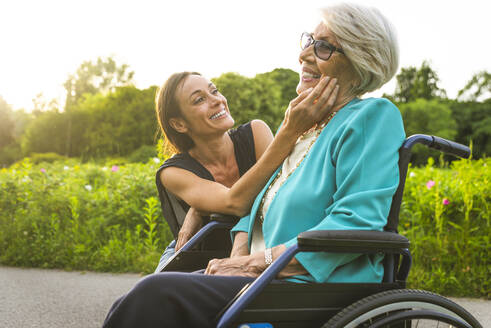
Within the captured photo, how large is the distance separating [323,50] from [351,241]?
2.43 ft

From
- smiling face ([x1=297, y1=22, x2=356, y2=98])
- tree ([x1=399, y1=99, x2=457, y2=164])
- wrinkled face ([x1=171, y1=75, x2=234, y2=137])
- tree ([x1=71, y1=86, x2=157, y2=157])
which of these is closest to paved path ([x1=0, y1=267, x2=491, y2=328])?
wrinkled face ([x1=171, y1=75, x2=234, y2=137])

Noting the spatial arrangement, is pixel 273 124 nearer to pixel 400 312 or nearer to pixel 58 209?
pixel 58 209

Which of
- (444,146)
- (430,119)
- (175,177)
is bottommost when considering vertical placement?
(430,119)

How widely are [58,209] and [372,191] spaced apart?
4876 millimetres

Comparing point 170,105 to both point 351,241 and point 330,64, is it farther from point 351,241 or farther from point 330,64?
Answer: point 351,241

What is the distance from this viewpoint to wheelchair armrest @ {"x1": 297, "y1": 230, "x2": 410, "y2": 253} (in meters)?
1.34

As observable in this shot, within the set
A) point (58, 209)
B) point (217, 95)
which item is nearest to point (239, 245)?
point (217, 95)

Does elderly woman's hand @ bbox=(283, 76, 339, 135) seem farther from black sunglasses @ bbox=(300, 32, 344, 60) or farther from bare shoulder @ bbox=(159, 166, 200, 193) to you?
bare shoulder @ bbox=(159, 166, 200, 193)

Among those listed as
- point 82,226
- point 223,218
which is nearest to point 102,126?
point 82,226

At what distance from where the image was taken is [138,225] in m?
4.83

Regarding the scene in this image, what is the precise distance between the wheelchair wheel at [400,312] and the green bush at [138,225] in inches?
91.5

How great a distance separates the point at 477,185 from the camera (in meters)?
4.12

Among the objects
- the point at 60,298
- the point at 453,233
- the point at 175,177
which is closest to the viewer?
the point at 175,177

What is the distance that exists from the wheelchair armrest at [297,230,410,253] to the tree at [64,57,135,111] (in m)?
50.3
